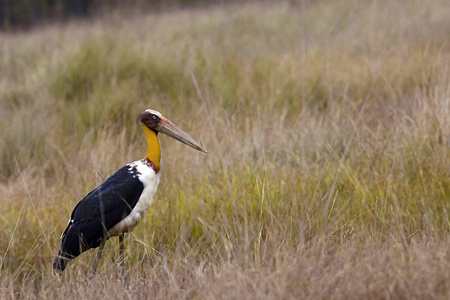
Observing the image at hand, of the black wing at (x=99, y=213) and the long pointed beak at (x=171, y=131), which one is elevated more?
the long pointed beak at (x=171, y=131)

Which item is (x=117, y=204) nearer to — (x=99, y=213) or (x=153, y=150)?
(x=99, y=213)

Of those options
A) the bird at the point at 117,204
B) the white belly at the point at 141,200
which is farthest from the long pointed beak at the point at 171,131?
the white belly at the point at 141,200

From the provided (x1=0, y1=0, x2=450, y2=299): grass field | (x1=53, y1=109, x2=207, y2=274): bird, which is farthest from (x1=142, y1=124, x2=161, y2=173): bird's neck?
(x1=0, y1=0, x2=450, y2=299): grass field

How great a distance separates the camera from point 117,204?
2395 millimetres

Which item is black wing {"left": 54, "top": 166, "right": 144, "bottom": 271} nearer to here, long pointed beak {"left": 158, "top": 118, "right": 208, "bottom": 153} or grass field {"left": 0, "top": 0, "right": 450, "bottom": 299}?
grass field {"left": 0, "top": 0, "right": 450, "bottom": 299}

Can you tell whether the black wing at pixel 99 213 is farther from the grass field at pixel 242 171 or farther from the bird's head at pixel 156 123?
the bird's head at pixel 156 123

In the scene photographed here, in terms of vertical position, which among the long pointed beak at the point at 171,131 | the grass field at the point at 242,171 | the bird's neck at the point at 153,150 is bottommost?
the grass field at the point at 242,171

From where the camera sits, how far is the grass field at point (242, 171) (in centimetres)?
201

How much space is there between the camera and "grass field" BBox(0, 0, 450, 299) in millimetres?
2014

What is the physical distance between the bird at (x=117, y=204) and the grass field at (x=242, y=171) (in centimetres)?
12

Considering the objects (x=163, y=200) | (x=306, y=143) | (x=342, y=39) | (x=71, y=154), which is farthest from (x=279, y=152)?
(x=342, y=39)

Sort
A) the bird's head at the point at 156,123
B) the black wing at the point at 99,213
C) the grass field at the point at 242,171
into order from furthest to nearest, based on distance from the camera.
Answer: the bird's head at the point at 156,123 < the black wing at the point at 99,213 < the grass field at the point at 242,171

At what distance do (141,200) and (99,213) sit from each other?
19 cm

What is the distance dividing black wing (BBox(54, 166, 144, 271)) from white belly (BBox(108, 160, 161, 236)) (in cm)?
2
